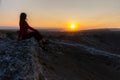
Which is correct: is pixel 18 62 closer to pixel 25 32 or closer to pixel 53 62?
pixel 25 32

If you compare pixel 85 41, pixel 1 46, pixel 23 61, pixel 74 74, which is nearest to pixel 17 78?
pixel 23 61

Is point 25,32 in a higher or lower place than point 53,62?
higher

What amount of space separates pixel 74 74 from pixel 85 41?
20.2 metres

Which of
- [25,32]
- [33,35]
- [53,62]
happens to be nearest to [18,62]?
[25,32]

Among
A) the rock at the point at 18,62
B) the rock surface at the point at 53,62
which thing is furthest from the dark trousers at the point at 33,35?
the rock at the point at 18,62

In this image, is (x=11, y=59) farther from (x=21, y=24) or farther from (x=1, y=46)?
(x=21, y=24)

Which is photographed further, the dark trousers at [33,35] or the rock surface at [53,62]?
the dark trousers at [33,35]

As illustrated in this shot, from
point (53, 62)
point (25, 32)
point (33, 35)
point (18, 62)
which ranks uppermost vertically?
point (25, 32)

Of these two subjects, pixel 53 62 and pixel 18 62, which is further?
pixel 53 62

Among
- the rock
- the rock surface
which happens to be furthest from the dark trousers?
the rock

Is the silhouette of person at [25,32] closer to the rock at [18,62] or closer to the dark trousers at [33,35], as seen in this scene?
the dark trousers at [33,35]

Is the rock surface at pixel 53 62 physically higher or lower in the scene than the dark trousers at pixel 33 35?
lower

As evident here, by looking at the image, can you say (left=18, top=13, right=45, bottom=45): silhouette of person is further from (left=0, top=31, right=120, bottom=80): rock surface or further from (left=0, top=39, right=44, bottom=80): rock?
(left=0, top=39, right=44, bottom=80): rock

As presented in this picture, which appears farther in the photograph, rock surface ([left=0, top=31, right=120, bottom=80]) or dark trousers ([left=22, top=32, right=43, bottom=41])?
dark trousers ([left=22, top=32, right=43, bottom=41])
